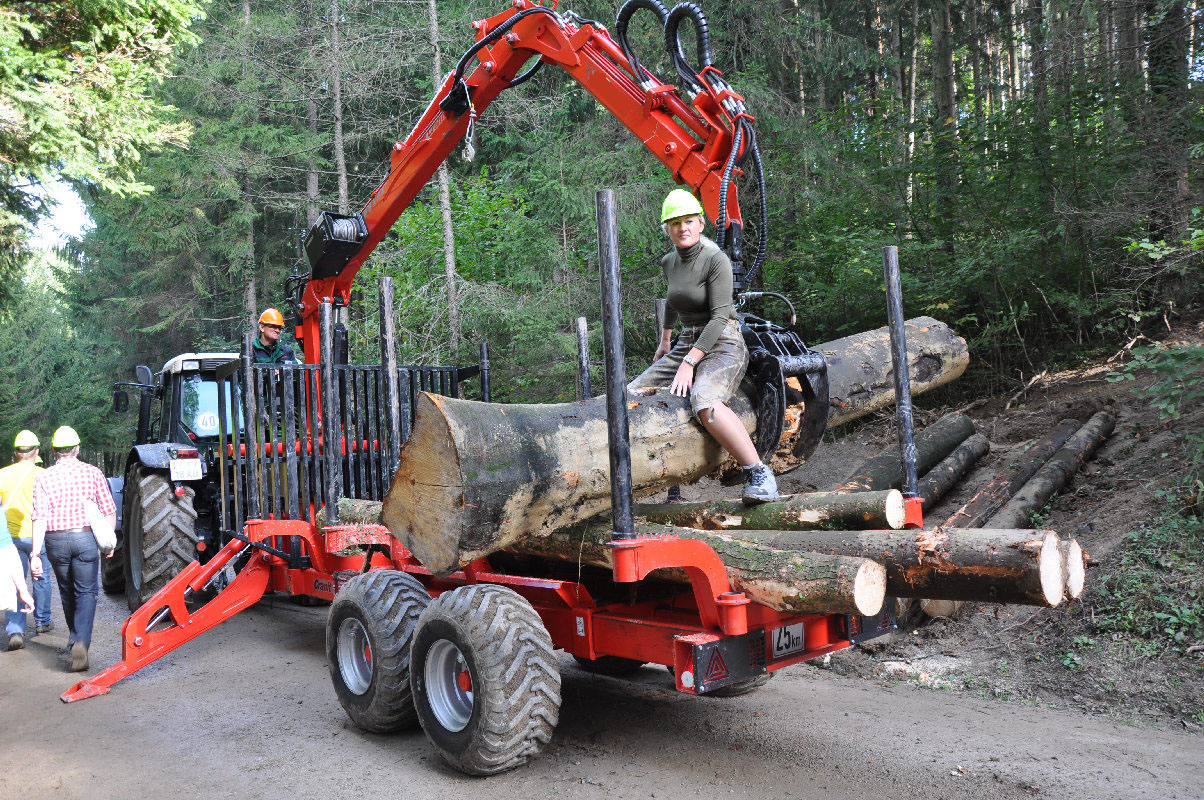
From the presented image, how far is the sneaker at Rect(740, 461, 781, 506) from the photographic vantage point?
4609 mm

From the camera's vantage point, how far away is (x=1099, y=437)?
298 inches

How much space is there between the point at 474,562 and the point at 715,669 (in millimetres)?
1930

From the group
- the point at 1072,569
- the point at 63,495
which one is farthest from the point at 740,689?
the point at 63,495

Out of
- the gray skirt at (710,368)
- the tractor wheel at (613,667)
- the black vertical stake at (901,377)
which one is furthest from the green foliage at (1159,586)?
the tractor wheel at (613,667)

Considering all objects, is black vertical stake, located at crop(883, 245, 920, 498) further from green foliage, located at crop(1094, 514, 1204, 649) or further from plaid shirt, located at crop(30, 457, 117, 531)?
plaid shirt, located at crop(30, 457, 117, 531)

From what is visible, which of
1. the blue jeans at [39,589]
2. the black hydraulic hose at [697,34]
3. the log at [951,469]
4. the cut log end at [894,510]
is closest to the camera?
the cut log end at [894,510]

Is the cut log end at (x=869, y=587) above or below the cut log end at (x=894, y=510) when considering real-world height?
below

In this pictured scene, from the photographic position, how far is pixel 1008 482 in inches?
283

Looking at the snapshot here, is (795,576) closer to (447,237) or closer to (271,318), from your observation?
(271,318)

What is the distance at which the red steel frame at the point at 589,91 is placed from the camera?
549 centimetres

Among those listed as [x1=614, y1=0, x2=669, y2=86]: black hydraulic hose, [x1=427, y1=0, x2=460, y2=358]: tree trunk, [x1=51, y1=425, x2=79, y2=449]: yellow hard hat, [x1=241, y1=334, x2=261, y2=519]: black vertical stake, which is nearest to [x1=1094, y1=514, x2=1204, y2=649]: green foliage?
[x1=614, y1=0, x2=669, y2=86]: black hydraulic hose

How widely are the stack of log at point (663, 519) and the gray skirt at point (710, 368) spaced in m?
0.25

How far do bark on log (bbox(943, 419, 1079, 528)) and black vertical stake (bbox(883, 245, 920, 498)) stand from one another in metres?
2.05

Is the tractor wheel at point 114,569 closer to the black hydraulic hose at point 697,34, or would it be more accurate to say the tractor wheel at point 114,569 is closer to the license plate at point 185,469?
the license plate at point 185,469
